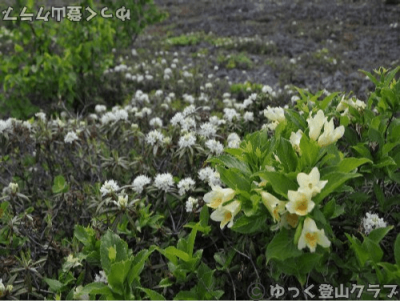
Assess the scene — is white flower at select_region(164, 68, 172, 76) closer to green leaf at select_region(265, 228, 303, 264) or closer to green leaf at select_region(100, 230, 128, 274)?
green leaf at select_region(100, 230, 128, 274)

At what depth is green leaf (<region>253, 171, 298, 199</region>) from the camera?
59.1 inches

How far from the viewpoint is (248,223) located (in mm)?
1666

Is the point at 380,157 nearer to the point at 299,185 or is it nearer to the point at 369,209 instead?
the point at 369,209

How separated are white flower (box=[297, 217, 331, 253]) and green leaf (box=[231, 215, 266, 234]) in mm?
228

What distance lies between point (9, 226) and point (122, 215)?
77 cm

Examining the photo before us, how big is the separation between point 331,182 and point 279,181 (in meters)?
0.19

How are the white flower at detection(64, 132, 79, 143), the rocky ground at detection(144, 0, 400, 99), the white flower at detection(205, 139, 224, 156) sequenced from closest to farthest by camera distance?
1. the white flower at detection(205, 139, 224, 156)
2. the white flower at detection(64, 132, 79, 143)
3. the rocky ground at detection(144, 0, 400, 99)

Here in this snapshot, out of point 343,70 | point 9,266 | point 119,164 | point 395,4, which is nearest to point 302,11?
point 395,4

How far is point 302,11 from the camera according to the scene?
1634 cm

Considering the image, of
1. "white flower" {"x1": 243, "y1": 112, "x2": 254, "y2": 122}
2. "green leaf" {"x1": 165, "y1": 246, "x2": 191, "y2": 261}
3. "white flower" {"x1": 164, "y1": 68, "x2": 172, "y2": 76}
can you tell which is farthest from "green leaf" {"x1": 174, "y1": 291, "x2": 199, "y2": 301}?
"white flower" {"x1": 164, "y1": 68, "x2": 172, "y2": 76}

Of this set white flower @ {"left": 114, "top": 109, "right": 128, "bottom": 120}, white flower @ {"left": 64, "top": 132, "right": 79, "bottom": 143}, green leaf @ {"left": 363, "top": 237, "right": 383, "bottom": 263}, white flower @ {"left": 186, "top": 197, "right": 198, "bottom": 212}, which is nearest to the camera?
green leaf @ {"left": 363, "top": 237, "right": 383, "bottom": 263}

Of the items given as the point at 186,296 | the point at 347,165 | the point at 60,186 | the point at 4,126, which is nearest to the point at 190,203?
the point at 186,296

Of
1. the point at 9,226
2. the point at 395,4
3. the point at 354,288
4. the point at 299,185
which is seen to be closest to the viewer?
the point at 299,185

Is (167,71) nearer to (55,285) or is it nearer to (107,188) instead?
(107,188)
